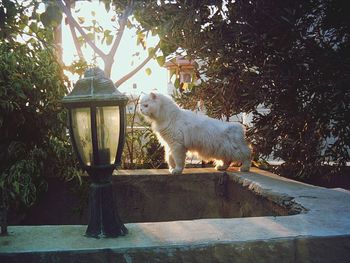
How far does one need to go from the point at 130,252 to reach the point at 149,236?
0.72 feet

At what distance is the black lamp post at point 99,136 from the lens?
2.20 meters

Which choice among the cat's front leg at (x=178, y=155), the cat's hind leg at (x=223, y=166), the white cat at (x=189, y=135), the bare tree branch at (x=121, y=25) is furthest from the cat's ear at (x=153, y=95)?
the bare tree branch at (x=121, y=25)

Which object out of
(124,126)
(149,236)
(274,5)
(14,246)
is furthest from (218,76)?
(14,246)

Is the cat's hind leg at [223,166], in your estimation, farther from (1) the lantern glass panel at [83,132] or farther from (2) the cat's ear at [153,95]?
(1) the lantern glass panel at [83,132]

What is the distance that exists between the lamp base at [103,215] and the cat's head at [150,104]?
2.20m

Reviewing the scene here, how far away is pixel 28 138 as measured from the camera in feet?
12.4

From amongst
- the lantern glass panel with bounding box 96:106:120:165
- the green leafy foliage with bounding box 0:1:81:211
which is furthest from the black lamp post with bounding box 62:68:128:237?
the green leafy foliage with bounding box 0:1:81:211

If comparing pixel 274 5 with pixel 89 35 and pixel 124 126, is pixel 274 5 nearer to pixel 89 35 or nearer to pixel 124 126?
pixel 124 126

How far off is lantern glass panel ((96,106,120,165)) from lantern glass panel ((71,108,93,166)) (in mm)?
57

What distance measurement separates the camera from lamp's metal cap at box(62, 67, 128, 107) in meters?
2.19

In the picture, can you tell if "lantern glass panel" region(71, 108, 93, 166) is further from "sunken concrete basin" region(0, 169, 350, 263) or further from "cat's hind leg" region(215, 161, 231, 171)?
"cat's hind leg" region(215, 161, 231, 171)

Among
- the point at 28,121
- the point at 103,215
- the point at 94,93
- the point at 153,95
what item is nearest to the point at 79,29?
the point at 153,95

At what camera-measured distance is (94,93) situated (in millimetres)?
2205

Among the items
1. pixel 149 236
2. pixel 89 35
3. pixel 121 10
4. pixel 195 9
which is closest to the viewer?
pixel 149 236
